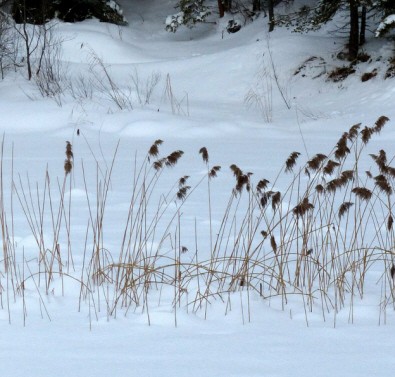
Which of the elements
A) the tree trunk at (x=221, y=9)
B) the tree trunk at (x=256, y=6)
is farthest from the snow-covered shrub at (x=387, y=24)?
the tree trunk at (x=221, y=9)

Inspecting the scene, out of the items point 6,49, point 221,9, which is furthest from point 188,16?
point 6,49

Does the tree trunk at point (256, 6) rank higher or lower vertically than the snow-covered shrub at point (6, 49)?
higher

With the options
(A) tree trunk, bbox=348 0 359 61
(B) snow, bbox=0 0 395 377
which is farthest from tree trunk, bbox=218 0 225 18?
(A) tree trunk, bbox=348 0 359 61

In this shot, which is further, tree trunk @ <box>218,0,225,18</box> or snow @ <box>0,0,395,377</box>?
tree trunk @ <box>218,0,225,18</box>

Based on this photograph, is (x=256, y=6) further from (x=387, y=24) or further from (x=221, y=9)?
(x=387, y=24)

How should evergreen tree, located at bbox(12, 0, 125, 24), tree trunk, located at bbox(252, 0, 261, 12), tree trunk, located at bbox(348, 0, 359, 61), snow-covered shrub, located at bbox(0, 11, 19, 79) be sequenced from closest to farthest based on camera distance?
snow-covered shrub, located at bbox(0, 11, 19, 79) < tree trunk, located at bbox(348, 0, 359, 61) < evergreen tree, located at bbox(12, 0, 125, 24) < tree trunk, located at bbox(252, 0, 261, 12)

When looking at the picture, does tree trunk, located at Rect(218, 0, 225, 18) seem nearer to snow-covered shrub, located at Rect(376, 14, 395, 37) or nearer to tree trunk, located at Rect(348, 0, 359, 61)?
tree trunk, located at Rect(348, 0, 359, 61)

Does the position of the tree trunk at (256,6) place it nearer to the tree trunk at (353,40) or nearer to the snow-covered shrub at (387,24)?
the tree trunk at (353,40)

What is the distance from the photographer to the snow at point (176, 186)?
1775 millimetres

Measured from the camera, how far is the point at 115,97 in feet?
26.9

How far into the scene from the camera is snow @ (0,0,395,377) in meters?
1.77

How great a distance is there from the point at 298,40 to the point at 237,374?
37.9 feet

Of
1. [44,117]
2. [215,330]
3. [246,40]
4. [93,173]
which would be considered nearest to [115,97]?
[44,117]

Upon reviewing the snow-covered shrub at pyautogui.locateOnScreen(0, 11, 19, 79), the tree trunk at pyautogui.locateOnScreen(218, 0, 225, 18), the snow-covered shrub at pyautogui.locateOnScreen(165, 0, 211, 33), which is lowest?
the snow-covered shrub at pyautogui.locateOnScreen(0, 11, 19, 79)
